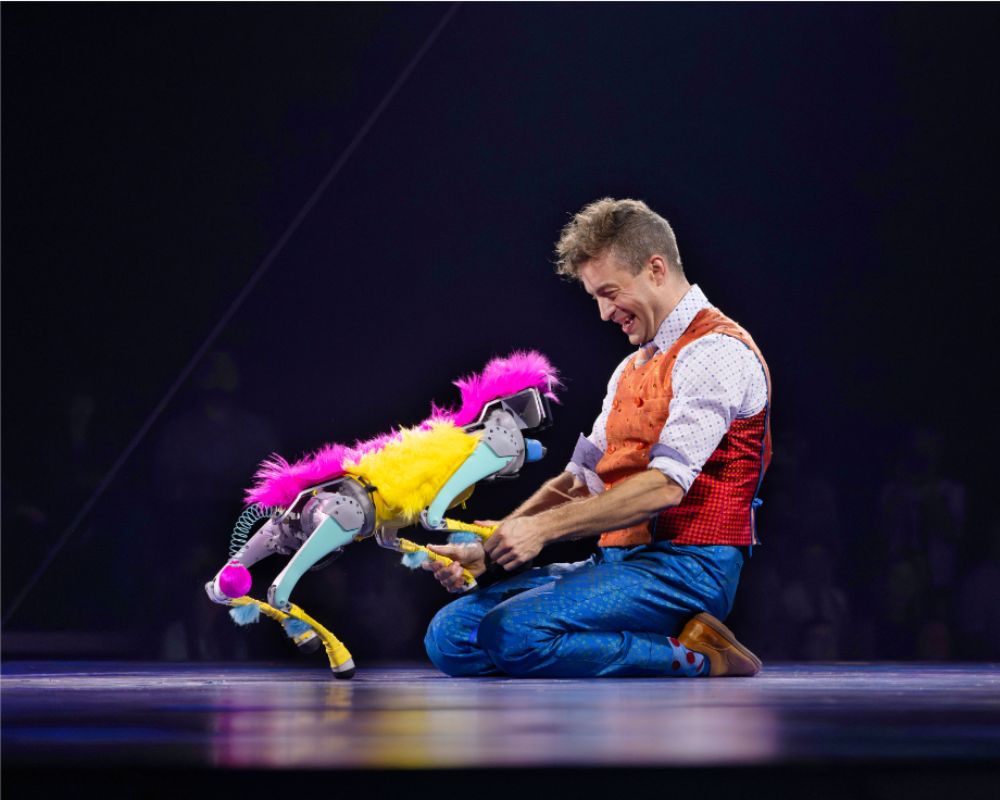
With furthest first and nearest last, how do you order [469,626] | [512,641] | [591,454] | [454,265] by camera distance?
1. [454,265]
2. [591,454]
3. [469,626]
4. [512,641]

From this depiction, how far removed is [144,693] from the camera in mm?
2162

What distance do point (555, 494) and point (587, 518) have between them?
49 cm

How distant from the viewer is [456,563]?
2.44 meters

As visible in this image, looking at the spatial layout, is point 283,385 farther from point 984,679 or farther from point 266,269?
point 984,679

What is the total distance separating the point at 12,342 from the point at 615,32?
76.7 inches

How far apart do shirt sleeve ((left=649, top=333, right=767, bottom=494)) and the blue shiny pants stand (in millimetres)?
199

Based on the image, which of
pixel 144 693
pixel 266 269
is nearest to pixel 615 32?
pixel 266 269

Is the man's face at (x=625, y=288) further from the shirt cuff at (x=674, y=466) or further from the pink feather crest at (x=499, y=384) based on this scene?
the shirt cuff at (x=674, y=466)

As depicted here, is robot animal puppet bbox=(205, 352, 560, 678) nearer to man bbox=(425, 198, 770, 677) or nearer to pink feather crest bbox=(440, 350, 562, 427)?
pink feather crest bbox=(440, 350, 562, 427)

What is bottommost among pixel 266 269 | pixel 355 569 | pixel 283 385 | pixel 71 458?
pixel 71 458

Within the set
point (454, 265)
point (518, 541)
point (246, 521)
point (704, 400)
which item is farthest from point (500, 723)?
point (454, 265)

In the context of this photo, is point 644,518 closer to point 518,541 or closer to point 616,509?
point 616,509

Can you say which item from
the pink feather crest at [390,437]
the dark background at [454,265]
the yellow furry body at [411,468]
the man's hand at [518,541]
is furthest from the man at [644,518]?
the dark background at [454,265]

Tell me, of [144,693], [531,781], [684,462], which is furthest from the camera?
[684,462]
